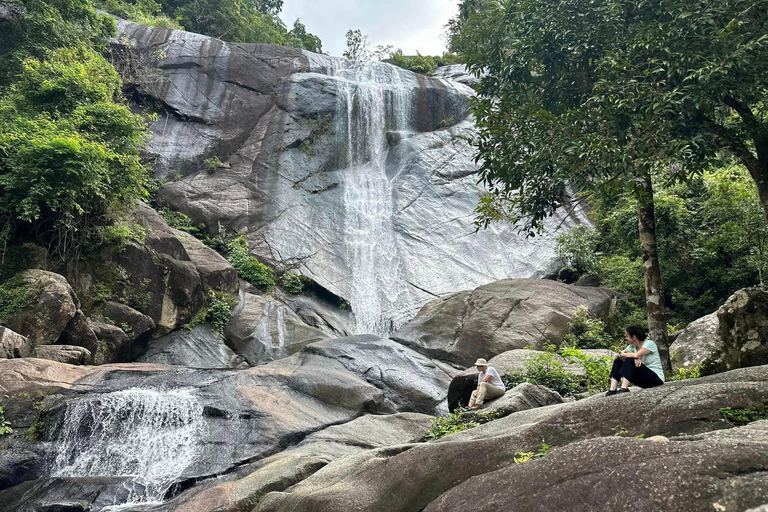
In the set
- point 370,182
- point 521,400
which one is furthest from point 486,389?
point 370,182

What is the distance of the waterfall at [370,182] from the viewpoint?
23.0 meters

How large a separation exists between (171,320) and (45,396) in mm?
6606

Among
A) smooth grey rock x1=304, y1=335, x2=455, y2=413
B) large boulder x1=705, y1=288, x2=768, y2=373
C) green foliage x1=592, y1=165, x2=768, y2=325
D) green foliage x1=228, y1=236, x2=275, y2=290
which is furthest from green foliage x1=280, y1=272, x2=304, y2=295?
large boulder x1=705, y1=288, x2=768, y2=373

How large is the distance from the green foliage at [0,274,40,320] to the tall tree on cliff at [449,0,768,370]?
454 inches

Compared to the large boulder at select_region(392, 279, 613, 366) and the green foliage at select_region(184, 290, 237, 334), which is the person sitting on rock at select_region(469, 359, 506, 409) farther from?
the green foliage at select_region(184, 290, 237, 334)

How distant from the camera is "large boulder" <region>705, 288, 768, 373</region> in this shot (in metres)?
7.16

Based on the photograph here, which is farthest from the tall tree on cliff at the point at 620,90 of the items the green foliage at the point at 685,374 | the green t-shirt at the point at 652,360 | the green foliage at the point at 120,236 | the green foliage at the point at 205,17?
the green foliage at the point at 205,17

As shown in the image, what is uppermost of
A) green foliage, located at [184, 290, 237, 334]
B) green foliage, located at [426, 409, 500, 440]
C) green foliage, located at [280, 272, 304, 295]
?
green foliage, located at [280, 272, 304, 295]

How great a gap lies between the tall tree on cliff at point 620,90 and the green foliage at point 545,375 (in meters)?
2.80

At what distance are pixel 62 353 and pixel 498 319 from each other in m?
12.5

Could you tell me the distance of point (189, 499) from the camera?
854 centimetres

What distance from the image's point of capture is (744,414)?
4.66m

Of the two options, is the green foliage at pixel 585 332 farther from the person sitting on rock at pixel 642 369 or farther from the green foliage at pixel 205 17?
the green foliage at pixel 205 17

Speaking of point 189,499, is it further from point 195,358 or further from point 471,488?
point 195,358
